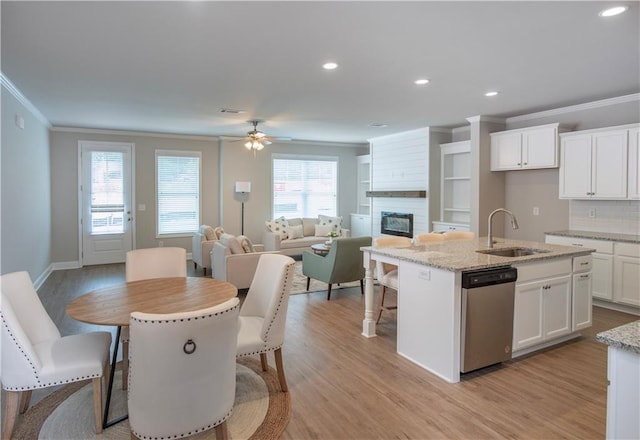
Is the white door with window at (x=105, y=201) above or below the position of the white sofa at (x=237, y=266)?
above

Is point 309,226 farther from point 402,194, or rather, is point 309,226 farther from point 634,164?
point 634,164

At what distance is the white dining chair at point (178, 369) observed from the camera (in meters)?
1.69

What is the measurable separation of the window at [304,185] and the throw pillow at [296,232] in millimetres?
767

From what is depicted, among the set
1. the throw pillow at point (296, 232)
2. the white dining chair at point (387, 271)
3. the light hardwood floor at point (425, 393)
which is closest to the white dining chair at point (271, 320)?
the light hardwood floor at point (425, 393)

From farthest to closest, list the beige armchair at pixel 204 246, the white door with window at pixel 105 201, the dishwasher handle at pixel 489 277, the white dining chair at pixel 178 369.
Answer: the white door with window at pixel 105 201 → the beige armchair at pixel 204 246 → the dishwasher handle at pixel 489 277 → the white dining chair at pixel 178 369

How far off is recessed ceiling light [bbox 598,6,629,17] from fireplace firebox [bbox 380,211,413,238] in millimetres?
5129

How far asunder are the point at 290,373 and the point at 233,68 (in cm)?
279

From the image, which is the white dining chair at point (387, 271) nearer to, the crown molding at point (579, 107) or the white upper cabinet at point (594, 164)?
the white upper cabinet at point (594, 164)

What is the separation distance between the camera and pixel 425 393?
276cm

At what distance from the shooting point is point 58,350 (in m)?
2.33

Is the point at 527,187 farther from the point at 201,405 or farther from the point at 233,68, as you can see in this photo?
the point at 201,405

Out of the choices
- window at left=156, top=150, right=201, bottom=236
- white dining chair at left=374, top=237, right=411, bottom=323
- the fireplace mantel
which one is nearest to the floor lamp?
window at left=156, top=150, right=201, bottom=236

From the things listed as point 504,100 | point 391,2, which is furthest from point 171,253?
point 504,100

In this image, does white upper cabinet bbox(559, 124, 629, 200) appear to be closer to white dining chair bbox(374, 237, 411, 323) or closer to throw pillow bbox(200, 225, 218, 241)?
white dining chair bbox(374, 237, 411, 323)
